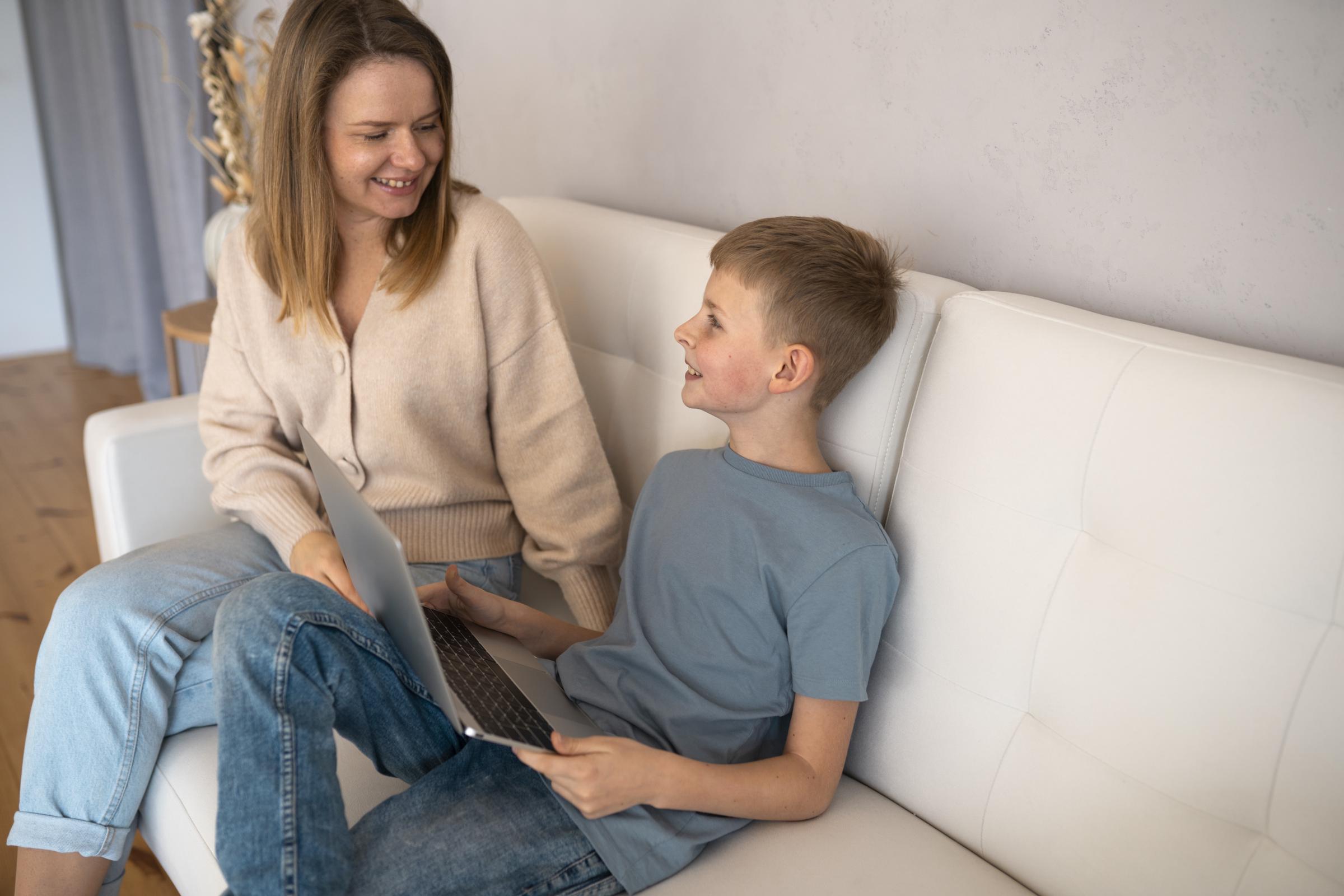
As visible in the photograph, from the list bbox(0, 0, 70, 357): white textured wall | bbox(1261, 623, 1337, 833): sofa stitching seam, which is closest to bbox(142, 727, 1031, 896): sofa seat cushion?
bbox(1261, 623, 1337, 833): sofa stitching seam

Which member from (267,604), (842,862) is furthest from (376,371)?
(842,862)

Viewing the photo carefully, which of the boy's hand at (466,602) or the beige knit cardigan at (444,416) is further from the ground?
the beige knit cardigan at (444,416)

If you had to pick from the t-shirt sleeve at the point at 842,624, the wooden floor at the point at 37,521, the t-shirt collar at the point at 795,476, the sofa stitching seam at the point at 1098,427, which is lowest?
the wooden floor at the point at 37,521

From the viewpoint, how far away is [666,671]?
103 cm

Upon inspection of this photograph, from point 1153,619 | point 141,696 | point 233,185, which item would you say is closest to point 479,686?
point 141,696

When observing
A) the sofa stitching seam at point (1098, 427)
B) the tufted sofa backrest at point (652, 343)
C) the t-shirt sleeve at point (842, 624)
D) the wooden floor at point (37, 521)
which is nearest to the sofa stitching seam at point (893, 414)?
the tufted sofa backrest at point (652, 343)

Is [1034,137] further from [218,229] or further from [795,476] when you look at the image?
[218,229]

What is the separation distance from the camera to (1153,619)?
2.80 feet

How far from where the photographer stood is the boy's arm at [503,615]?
1.10 meters

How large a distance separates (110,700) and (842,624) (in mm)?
790

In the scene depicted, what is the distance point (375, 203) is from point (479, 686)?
658 millimetres

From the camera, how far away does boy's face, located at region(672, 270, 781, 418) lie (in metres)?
1.04

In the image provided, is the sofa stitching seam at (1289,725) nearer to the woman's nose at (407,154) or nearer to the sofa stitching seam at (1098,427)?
the sofa stitching seam at (1098,427)

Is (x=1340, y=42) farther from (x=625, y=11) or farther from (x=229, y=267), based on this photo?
(x=229, y=267)
